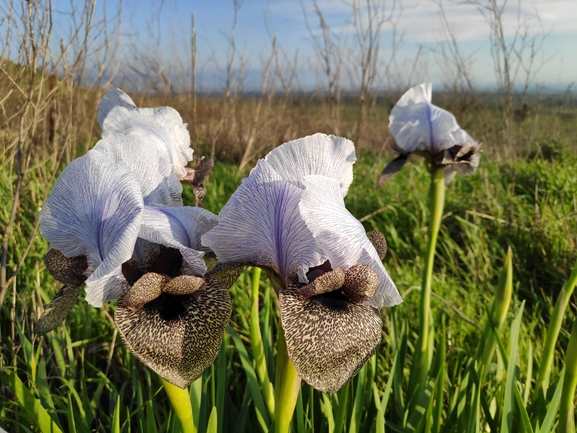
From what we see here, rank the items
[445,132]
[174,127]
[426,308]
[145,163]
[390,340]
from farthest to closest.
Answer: [390,340] < [445,132] < [426,308] < [174,127] < [145,163]

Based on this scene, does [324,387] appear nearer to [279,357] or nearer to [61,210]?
[279,357]

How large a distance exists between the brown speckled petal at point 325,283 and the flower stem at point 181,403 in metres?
0.30

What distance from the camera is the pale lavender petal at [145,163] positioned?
82 centimetres

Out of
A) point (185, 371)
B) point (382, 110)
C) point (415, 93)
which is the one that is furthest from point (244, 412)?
point (382, 110)

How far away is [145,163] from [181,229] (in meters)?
0.16

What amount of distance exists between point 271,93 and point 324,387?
5.49m

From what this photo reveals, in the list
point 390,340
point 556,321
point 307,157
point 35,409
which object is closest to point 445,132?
point 556,321

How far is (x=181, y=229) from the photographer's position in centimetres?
75

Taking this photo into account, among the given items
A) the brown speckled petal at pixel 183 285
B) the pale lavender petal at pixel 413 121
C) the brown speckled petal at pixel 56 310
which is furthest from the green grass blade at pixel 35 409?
the pale lavender petal at pixel 413 121

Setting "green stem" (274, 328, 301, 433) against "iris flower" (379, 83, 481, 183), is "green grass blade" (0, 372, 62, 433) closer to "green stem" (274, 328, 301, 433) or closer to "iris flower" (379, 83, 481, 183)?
"green stem" (274, 328, 301, 433)

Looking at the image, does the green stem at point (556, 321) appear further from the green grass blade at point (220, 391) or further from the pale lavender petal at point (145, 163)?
the pale lavender petal at point (145, 163)

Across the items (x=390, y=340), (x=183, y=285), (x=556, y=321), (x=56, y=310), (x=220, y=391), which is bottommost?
(x=390, y=340)

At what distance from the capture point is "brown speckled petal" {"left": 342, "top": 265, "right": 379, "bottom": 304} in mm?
712

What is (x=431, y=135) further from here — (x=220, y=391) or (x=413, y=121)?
(x=220, y=391)
